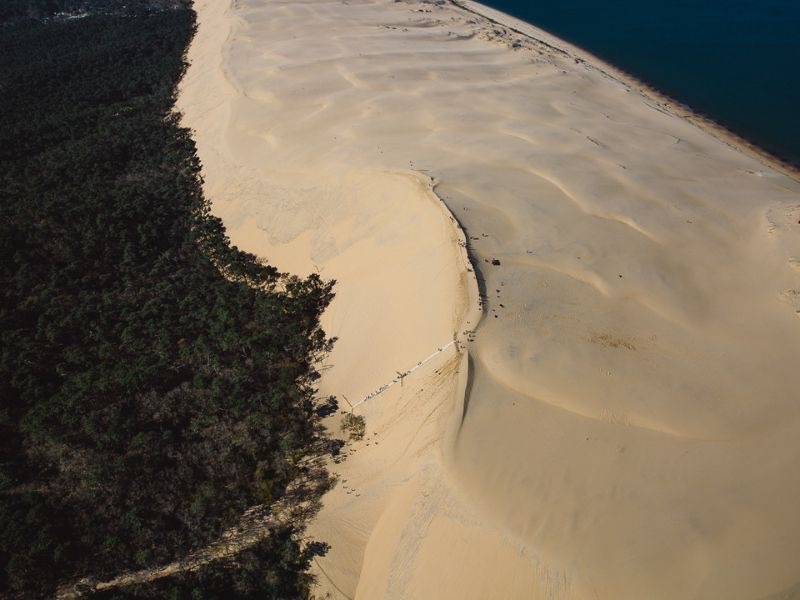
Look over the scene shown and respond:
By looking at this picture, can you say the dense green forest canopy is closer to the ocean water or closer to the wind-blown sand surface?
the wind-blown sand surface

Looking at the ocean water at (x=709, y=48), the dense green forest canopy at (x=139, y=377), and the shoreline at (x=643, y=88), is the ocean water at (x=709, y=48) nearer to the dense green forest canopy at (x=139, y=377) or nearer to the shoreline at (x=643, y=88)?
the shoreline at (x=643, y=88)

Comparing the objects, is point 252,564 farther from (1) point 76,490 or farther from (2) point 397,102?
(2) point 397,102

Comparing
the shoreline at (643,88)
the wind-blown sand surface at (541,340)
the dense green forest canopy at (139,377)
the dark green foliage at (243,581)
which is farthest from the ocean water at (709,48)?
the dark green foliage at (243,581)

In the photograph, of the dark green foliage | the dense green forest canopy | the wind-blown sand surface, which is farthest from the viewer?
the dense green forest canopy

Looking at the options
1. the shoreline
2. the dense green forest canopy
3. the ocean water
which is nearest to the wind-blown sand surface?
the dense green forest canopy

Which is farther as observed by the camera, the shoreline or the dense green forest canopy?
the shoreline

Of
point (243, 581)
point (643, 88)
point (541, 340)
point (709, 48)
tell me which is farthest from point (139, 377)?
point (709, 48)

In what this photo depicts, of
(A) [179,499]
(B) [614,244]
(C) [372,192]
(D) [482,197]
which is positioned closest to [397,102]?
(C) [372,192]
